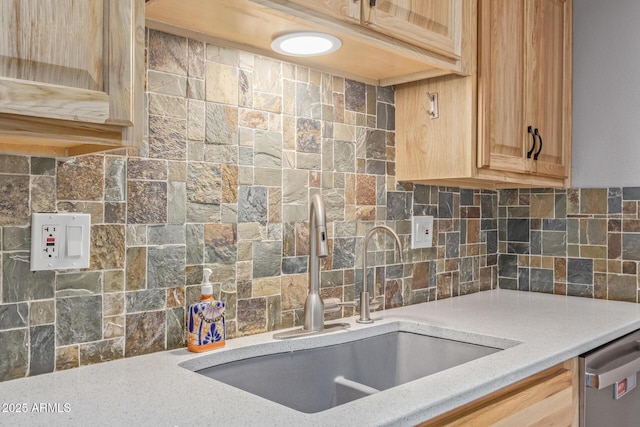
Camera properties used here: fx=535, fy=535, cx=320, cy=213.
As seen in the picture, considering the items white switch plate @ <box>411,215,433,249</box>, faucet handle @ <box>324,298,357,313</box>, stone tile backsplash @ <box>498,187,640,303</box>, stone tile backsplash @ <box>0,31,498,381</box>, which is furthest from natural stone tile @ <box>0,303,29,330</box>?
stone tile backsplash @ <box>498,187,640,303</box>

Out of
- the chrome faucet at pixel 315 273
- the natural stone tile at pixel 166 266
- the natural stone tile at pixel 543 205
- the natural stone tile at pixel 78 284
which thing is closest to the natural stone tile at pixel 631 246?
the natural stone tile at pixel 543 205

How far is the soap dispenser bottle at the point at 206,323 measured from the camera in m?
1.29

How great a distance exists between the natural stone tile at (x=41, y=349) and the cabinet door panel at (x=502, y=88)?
52.4 inches

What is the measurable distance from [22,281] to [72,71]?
51cm

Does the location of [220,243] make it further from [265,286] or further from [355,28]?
[355,28]

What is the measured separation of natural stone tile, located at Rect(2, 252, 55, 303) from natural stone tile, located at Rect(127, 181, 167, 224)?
220 millimetres

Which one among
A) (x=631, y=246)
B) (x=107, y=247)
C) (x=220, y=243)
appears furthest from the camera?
(x=631, y=246)

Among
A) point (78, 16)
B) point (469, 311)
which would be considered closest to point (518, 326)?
point (469, 311)

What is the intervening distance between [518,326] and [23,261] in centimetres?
135

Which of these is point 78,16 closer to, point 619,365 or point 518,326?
point 518,326

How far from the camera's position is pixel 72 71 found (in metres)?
0.83

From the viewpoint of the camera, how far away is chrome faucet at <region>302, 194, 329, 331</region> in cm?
148

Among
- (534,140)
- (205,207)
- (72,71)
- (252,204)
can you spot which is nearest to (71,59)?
(72,71)

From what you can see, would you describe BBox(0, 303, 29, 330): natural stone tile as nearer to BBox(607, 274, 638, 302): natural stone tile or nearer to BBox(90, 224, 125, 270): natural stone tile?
BBox(90, 224, 125, 270): natural stone tile
